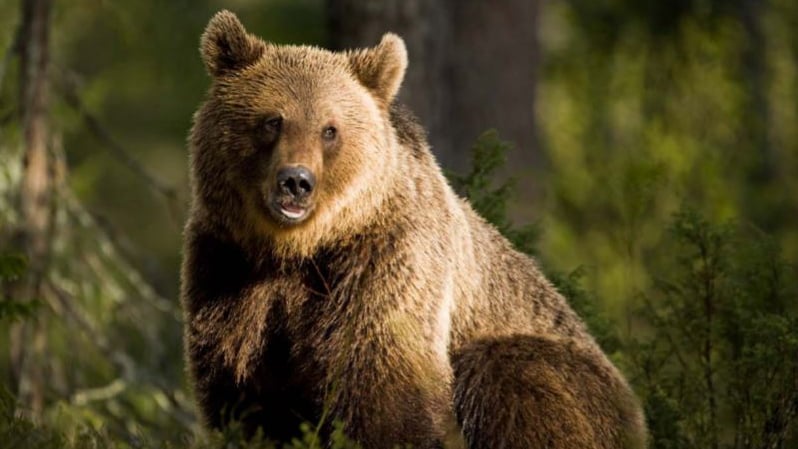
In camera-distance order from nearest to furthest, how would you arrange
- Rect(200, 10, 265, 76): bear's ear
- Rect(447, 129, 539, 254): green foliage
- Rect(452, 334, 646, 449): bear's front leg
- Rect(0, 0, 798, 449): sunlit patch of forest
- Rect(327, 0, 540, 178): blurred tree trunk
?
1. Rect(452, 334, 646, 449): bear's front leg
2. Rect(200, 10, 265, 76): bear's ear
3. Rect(0, 0, 798, 449): sunlit patch of forest
4. Rect(447, 129, 539, 254): green foliage
5. Rect(327, 0, 540, 178): blurred tree trunk

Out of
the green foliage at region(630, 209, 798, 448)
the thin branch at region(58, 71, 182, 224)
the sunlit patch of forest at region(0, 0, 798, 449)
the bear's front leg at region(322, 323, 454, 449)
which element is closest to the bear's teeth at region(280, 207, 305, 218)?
the bear's front leg at region(322, 323, 454, 449)

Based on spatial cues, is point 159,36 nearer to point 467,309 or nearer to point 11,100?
point 11,100

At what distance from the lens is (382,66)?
22.4ft

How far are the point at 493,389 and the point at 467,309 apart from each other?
416mm

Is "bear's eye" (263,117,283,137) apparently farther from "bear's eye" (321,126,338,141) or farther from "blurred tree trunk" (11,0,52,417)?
"blurred tree trunk" (11,0,52,417)

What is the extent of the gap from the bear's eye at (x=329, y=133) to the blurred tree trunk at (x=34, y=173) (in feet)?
9.16

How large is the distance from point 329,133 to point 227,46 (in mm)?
634

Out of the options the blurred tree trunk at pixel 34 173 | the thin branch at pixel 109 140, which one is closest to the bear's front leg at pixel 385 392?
the blurred tree trunk at pixel 34 173

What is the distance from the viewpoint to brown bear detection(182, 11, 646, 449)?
6406 mm

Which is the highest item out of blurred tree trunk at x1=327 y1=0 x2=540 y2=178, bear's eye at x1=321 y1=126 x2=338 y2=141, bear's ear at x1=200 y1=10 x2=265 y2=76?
blurred tree trunk at x1=327 y1=0 x2=540 y2=178

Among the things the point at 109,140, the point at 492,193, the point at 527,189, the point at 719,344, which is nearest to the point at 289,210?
the point at 492,193

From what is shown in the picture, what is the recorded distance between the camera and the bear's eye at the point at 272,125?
6477mm

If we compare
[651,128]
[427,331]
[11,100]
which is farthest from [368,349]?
[651,128]

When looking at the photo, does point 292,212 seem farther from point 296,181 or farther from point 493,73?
point 493,73
